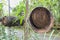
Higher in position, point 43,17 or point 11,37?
point 43,17

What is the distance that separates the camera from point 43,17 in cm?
92

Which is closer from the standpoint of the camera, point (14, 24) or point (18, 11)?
point (18, 11)

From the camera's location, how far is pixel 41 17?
3.07ft

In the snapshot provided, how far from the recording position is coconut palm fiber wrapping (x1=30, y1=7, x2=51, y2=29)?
93 cm

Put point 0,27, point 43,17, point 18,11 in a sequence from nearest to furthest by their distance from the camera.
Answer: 1. point 43,17
2. point 18,11
3. point 0,27

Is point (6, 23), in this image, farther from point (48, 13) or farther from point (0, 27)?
point (48, 13)

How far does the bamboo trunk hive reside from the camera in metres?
0.93

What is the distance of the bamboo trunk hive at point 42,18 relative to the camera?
0.93 m

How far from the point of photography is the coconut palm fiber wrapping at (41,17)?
0.93 m

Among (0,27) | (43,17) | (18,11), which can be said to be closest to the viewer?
(43,17)

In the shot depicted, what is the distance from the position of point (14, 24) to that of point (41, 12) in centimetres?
54

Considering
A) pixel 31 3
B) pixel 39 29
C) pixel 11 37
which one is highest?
pixel 31 3

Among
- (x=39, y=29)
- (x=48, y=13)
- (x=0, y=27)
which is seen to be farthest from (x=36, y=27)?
(x=0, y=27)

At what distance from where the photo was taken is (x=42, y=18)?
94 centimetres
